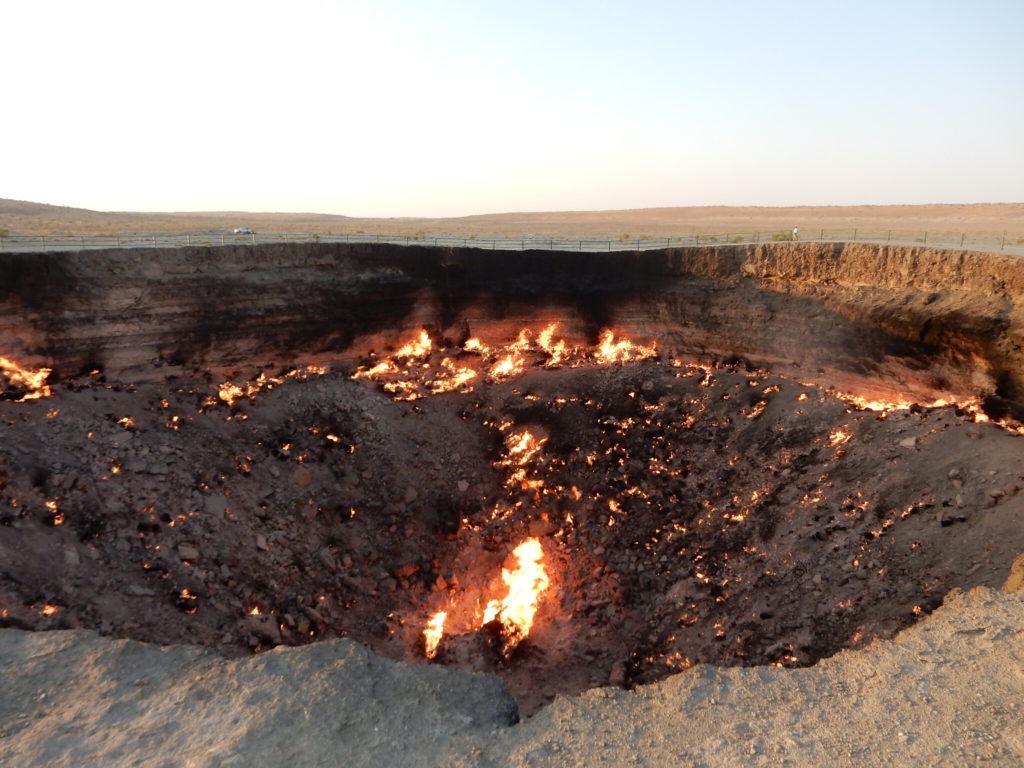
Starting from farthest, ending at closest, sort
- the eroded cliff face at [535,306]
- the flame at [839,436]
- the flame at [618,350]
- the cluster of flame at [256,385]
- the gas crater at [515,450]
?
the flame at [618,350]
the cluster of flame at [256,385]
the flame at [839,436]
the eroded cliff face at [535,306]
the gas crater at [515,450]

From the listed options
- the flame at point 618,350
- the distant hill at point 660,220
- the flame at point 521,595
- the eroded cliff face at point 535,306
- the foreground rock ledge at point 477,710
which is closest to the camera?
the foreground rock ledge at point 477,710

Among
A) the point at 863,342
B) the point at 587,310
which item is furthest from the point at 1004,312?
the point at 587,310

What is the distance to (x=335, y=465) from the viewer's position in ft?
55.9

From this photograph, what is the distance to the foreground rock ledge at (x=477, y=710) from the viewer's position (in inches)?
245

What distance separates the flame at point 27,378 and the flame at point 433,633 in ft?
36.1

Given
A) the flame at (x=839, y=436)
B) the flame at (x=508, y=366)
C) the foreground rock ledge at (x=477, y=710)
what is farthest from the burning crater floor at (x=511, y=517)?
the foreground rock ledge at (x=477, y=710)

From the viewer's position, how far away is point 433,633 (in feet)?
43.8

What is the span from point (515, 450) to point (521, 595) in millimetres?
5396

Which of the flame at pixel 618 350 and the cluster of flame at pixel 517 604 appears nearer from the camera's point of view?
the cluster of flame at pixel 517 604

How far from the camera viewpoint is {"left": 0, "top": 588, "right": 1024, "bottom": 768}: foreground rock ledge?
20.5 feet

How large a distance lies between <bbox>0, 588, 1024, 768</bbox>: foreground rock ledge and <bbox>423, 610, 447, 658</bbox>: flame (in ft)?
16.3

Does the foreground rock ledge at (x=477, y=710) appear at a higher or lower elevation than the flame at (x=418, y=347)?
lower

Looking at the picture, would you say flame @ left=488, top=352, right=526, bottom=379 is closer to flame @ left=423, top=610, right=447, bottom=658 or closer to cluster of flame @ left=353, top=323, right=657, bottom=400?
cluster of flame @ left=353, top=323, right=657, bottom=400

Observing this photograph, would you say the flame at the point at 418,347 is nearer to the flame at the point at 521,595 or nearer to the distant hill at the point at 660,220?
the flame at the point at 521,595
